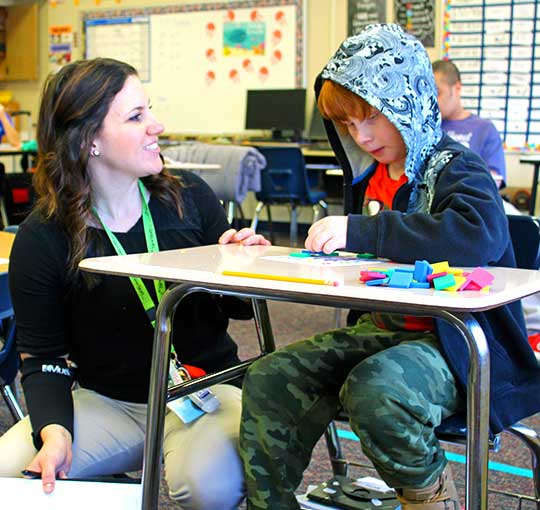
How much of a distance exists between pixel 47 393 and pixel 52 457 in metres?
0.14

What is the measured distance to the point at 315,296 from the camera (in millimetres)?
937

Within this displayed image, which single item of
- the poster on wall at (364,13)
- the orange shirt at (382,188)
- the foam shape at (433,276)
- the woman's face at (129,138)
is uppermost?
the poster on wall at (364,13)

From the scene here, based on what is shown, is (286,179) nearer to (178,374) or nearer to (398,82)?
(398,82)

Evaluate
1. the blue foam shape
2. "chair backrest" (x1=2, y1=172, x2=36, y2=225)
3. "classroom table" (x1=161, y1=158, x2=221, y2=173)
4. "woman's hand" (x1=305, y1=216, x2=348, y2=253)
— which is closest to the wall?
"classroom table" (x1=161, y1=158, x2=221, y2=173)

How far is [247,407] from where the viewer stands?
4.17 ft

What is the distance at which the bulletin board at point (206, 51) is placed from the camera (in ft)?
22.7

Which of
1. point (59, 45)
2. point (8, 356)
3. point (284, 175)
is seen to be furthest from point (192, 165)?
point (59, 45)

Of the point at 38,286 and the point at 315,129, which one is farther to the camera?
the point at 315,129

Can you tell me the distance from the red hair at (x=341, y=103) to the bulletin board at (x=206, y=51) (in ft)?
18.0

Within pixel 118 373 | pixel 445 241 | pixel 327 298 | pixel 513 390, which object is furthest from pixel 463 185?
pixel 118 373

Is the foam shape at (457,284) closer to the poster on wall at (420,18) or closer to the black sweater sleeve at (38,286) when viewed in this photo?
the black sweater sleeve at (38,286)

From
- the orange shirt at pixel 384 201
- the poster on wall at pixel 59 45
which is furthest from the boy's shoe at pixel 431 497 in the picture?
the poster on wall at pixel 59 45

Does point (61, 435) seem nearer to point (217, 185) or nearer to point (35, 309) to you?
point (35, 309)

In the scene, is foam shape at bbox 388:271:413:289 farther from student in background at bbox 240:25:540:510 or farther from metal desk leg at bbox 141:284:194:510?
metal desk leg at bbox 141:284:194:510
